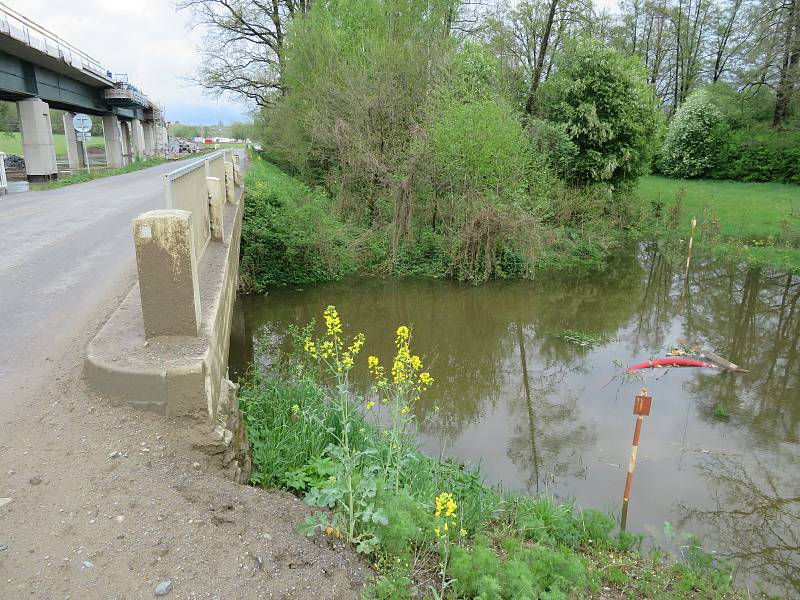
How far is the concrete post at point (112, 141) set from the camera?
111ft

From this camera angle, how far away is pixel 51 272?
7.33m

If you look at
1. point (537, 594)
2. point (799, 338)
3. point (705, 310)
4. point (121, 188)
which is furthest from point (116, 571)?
point (121, 188)

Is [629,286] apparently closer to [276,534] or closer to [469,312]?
[469,312]

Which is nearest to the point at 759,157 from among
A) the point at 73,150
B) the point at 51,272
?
the point at 51,272

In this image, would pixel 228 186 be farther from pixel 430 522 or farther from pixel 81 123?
pixel 81 123

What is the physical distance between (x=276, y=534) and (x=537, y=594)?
179cm

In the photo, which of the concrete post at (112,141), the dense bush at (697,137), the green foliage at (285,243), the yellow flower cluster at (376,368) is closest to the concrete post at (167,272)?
the yellow flower cluster at (376,368)

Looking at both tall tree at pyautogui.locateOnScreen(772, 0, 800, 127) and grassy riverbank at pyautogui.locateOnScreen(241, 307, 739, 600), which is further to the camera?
tall tree at pyautogui.locateOnScreen(772, 0, 800, 127)

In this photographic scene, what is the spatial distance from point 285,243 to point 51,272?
7361mm

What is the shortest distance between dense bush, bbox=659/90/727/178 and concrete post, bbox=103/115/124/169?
1335 inches

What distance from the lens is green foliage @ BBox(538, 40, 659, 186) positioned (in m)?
21.7


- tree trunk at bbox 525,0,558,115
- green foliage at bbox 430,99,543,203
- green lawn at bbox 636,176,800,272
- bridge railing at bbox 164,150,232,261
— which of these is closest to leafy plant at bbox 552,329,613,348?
green foliage at bbox 430,99,543,203

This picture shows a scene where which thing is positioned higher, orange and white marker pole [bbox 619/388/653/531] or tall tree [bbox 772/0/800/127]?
tall tree [bbox 772/0/800/127]

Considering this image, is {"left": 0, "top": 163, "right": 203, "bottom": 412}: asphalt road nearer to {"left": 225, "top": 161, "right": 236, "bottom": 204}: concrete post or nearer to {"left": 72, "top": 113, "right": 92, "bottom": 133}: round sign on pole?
{"left": 225, "top": 161, "right": 236, "bottom": 204}: concrete post
